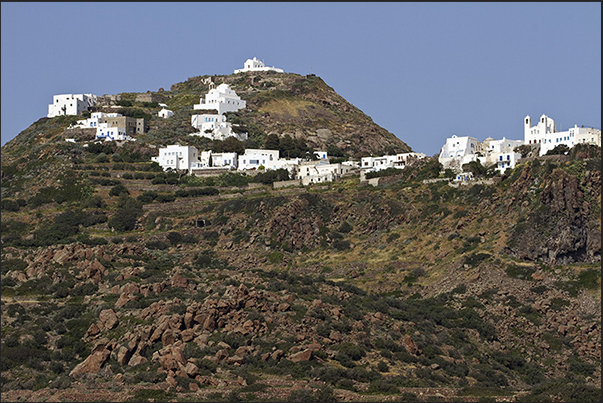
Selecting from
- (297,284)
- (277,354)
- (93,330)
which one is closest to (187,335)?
(277,354)

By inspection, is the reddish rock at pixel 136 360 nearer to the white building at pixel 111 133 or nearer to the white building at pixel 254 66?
the white building at pixel 111 133

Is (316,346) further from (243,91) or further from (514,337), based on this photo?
(243,91)

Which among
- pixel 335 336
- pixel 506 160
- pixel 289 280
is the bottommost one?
pixel 335 336

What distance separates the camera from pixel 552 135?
9769 cm

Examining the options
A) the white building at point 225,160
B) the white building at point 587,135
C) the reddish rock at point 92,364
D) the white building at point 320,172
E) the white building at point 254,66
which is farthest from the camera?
the white building at point 254,66

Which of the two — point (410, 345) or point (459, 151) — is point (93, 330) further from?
point (459, 151)

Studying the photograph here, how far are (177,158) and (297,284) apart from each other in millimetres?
49031

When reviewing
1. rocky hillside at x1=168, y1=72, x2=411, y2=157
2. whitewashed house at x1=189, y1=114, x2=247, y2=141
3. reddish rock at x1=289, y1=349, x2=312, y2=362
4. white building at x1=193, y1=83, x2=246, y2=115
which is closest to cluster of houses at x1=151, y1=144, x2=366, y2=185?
whitewashed house at x1=189, y1=114, x2=247, y2=141

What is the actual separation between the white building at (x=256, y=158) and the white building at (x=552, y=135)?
3068cm

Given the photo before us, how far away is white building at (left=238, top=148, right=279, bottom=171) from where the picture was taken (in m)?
119

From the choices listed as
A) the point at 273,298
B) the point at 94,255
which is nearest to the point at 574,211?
the point at 273,298

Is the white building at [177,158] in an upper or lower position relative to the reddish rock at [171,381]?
upper

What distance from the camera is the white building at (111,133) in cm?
12562

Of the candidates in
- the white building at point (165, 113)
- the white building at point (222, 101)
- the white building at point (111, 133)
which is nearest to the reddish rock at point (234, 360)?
the white building at point (111, 133)
